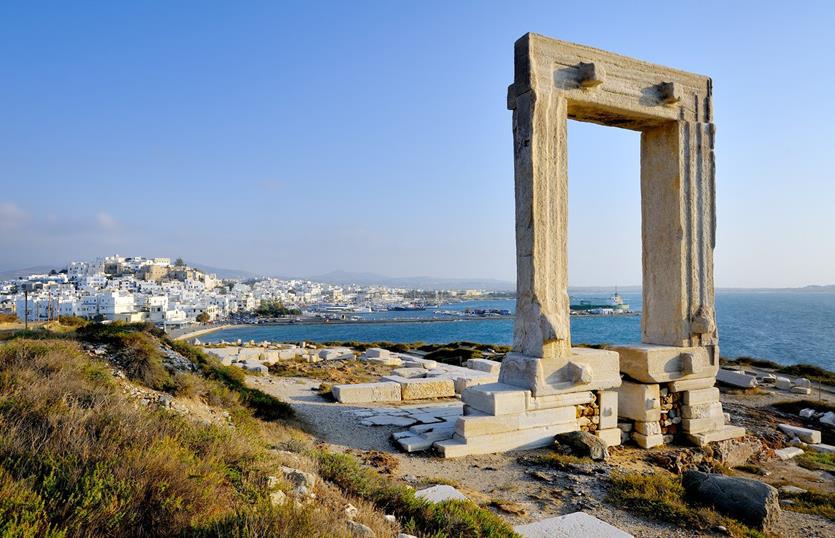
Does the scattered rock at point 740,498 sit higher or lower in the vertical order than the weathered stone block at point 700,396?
lower

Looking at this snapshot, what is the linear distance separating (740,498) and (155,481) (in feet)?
18.2

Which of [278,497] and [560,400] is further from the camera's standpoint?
[560,400]

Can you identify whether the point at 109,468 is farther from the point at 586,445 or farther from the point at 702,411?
the point at 702,411

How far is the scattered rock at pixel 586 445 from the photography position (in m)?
7.22

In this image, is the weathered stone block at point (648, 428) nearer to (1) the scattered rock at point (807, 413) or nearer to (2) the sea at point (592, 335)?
(1) the scattered rock at point (807, 413)

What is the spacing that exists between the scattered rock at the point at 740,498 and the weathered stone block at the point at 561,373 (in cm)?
219

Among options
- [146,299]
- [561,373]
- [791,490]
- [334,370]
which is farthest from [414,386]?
[146,299]

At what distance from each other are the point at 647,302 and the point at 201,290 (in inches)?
4604

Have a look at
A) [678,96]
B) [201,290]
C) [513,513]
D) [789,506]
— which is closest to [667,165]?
[678,96]

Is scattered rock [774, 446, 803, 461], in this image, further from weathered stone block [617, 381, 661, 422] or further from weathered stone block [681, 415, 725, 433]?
weathered stone block [617, 381, 661, 422]

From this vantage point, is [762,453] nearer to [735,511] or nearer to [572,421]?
[572,421]

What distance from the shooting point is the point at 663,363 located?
8781 millimetres

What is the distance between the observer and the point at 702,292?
30.3 ft

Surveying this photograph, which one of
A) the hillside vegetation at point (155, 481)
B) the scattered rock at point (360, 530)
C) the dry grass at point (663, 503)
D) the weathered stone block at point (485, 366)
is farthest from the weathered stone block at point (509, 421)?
the weathered stone block at point (485, 366)
